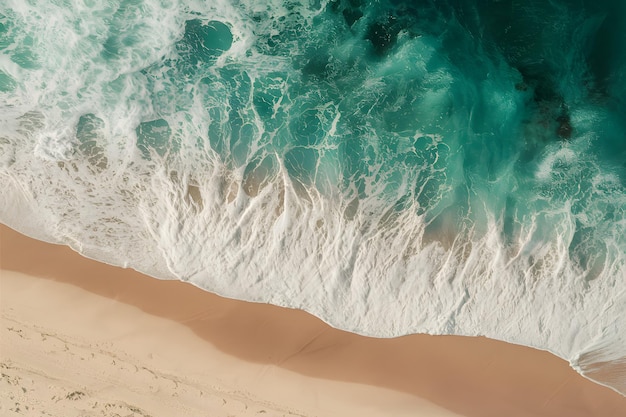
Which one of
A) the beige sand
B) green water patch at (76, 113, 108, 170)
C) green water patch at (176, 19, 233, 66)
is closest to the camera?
the beige sand

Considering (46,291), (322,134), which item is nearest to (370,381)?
(322,134)

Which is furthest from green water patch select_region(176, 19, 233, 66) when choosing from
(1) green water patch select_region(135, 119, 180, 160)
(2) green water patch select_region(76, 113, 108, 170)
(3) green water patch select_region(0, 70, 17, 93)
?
(3) green water patch select_region(0, 70, 17, 93)

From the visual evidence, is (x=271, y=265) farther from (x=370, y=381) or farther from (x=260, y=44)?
(x=260, y=44)

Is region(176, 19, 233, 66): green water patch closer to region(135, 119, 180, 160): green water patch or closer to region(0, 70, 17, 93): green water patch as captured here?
region(135, 119, 180, 160): green water patch

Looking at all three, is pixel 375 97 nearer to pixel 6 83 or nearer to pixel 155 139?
pixel 155 139

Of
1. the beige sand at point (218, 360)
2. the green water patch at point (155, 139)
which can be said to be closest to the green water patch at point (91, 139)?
the green water patch at point (155, 139)
